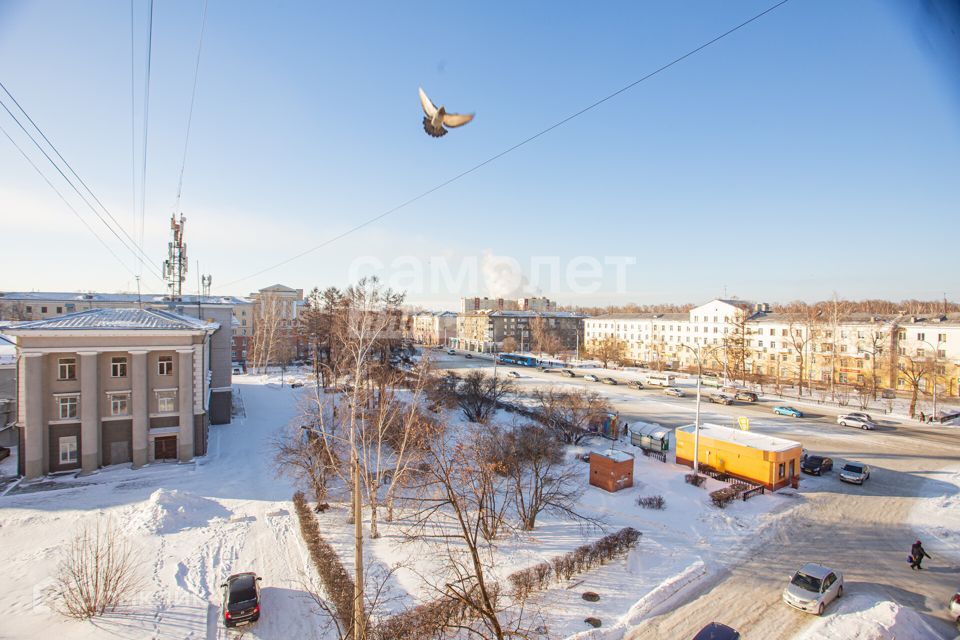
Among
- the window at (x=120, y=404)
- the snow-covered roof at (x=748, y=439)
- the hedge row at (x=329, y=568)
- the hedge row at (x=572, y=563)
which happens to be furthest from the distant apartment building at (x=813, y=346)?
the window at (x=120, y=404)

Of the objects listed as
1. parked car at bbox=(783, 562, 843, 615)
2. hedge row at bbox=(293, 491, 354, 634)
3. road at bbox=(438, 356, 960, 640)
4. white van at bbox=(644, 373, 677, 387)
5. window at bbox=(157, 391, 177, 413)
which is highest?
window at bbox=(157, 391, 177, 413)

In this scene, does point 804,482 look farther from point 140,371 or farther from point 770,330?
point 770,330

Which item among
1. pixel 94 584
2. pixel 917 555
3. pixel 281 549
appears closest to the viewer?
pixel 94 584

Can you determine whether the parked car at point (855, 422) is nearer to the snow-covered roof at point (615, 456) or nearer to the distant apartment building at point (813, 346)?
the distant apartment building at point (813, 346)

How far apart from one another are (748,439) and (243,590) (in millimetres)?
20334

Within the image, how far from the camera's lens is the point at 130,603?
1085 cm

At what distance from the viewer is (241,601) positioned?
1042 cm

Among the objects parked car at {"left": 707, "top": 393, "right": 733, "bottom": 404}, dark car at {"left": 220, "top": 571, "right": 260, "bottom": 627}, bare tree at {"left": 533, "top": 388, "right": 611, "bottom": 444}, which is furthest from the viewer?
parked car at {"left": 707, "top": 393, "right": 733, "bottom": 404}

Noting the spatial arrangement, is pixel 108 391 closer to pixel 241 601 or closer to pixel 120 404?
pixel 120 404

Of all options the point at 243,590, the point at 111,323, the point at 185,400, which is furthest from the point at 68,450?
the point at 243,590

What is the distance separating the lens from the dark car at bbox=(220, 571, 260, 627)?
10234 millimetres

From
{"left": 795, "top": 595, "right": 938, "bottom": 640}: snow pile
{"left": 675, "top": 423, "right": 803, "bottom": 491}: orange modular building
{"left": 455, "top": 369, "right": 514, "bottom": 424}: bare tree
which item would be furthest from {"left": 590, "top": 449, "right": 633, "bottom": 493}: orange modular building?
{"left": 455, "top": 369, "right": 514, "bottom": 424}: bare tree

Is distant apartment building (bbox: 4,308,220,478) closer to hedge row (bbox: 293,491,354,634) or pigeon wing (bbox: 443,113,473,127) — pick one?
hedge row (bbox: 293,491,354,634)

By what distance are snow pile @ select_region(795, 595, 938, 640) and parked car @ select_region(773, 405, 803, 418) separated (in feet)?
Result: 83.1
